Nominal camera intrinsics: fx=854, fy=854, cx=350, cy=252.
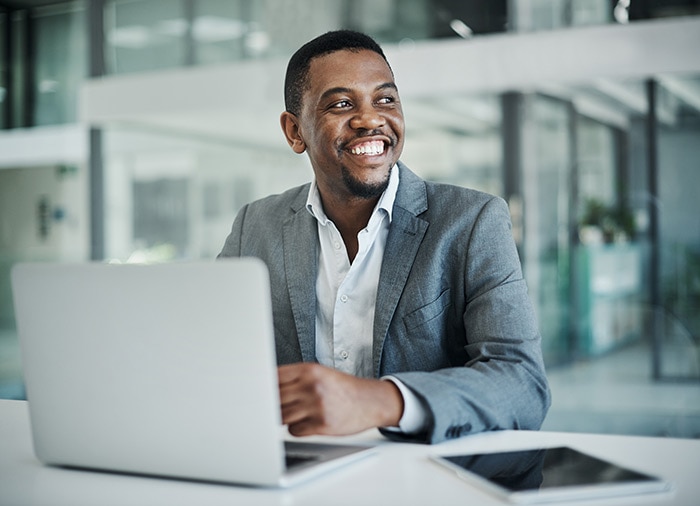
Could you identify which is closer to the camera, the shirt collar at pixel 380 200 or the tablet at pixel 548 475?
the tablet at pixel 548 475

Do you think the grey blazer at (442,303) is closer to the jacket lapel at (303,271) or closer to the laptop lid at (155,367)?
the jacket lapel at (303,271)

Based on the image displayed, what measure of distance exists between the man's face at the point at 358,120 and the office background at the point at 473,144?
10.5 feet

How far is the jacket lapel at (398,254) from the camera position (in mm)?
1800

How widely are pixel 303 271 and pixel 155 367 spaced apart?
0.92 metres

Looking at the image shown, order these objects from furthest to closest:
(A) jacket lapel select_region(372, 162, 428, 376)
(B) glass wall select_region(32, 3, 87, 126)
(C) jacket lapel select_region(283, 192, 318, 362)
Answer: (B) glass wall select_region(32, 3, 87, 126) < (C) jacket lapel select_region(283, 192, 318, 362) < (A) jacket lapel select_region(372, 162, 428, 376)

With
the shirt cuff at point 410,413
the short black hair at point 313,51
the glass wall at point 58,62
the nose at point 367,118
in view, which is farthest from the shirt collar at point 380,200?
the glass wall at point 58,62

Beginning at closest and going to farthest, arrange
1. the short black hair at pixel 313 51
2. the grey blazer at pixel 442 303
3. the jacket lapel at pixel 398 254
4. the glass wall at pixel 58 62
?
the grey blazer at pixel 442 303, the jacket lapel at pixel 398 254, the short black hair at pixel 313 51, the glass wall at pixel 58 62

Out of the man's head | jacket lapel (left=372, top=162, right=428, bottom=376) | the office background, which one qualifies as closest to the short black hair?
the man's head

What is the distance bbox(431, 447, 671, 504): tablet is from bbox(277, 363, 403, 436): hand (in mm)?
131

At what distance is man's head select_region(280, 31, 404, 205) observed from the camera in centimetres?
198

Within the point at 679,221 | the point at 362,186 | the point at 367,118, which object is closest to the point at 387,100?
the point at 367,118

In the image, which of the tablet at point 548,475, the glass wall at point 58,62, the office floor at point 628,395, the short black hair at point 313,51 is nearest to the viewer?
the tablet at point 548,475

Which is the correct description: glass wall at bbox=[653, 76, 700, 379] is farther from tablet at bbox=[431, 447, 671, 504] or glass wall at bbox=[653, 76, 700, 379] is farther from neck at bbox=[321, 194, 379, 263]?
tablet at bbox=[431, 447, 671, 504]

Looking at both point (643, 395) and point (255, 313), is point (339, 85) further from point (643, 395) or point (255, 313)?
point (643, 395)
